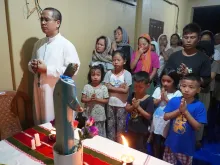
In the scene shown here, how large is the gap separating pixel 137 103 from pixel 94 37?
1682 mm

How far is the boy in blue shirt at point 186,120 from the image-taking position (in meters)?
1.51

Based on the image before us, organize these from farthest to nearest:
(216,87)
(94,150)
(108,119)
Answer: (216,87) → (108,119) → (94,150)

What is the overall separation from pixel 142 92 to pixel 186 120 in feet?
1.66

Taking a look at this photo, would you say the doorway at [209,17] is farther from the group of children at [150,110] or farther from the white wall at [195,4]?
the group of children at [150,110]

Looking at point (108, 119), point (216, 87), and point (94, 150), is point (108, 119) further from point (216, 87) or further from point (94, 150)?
point (216, 87)

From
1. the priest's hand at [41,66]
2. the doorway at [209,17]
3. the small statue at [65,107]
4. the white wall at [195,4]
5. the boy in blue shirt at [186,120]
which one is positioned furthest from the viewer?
the doorway at [209,17]

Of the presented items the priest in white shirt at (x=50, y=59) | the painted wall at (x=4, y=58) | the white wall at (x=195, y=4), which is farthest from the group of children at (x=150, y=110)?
the white wall at (x=195, y=4)

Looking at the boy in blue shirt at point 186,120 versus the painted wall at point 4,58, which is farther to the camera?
the painted wall at point 4,58

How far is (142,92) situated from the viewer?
1.88m

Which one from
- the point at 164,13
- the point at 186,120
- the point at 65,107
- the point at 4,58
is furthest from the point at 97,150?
the point at 164,13

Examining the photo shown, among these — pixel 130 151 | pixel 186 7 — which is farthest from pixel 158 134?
pixel 186 7

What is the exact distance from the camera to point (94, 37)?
3033 millimetres

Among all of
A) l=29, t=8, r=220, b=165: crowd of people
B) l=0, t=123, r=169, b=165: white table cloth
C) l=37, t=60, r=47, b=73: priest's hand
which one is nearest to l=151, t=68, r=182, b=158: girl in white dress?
l=29, t=8, r=220, b=165: crowd of people

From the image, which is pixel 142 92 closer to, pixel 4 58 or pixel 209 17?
pixel 4 58
